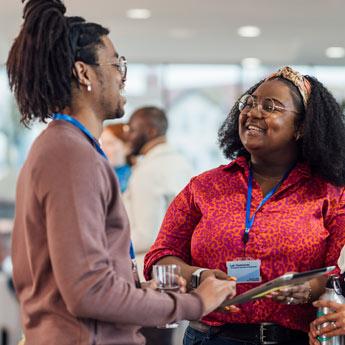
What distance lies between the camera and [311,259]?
2.40 m

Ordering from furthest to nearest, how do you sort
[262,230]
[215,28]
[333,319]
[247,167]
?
1. [215,28]
2. [247,167]
3. [262,230]
4. [333,319]

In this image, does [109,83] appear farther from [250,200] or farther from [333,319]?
[333,319]

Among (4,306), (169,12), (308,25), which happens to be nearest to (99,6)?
(169,12)

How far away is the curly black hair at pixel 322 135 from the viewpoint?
8.30 feet

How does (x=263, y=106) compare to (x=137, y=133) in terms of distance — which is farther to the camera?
(x=137, y=133)

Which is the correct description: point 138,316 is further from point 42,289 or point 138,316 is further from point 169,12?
point 169,12

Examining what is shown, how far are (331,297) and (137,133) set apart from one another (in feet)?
9.77

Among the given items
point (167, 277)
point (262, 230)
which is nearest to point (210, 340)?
point (262, 230)

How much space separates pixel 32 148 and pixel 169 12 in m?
7.75

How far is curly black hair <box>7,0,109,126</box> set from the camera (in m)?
1.78

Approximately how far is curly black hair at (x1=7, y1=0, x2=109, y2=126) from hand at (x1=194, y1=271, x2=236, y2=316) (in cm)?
55

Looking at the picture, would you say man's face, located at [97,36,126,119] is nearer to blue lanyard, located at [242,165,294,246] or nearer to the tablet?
the tablet

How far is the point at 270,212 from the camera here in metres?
2.46

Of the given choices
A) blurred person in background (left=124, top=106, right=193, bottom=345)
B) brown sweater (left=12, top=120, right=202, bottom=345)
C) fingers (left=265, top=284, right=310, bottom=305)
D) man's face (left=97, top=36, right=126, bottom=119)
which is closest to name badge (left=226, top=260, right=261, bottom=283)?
fingers (left=265, top=284, right=310, bottom=305)
